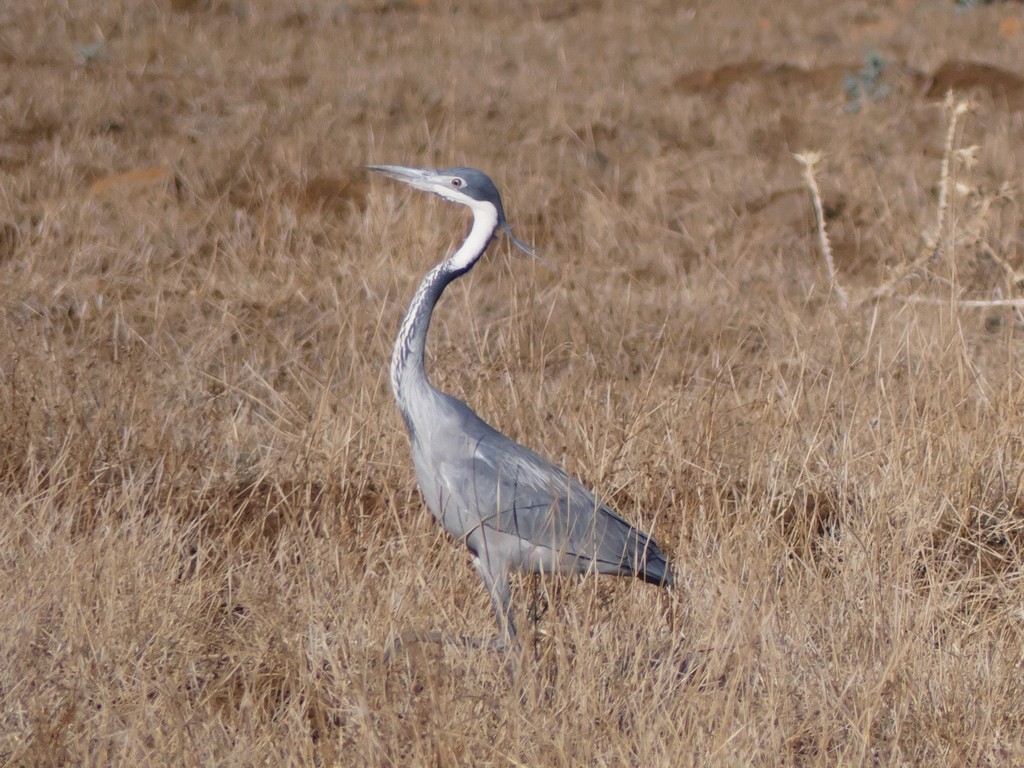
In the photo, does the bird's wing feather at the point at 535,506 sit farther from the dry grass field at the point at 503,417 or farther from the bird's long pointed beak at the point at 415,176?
the bird's long pointed beak at the point at 415,176

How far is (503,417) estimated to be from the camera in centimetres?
428

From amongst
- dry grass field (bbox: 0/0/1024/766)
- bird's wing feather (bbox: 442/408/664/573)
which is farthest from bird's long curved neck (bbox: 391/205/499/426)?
dry grass field (bbox: 0/0/1024/766)

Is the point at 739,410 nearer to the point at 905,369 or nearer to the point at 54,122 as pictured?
the point at 905,369

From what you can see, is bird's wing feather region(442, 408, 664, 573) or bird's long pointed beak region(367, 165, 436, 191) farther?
bird's long pointed beak region(367, 165, 436, 191)

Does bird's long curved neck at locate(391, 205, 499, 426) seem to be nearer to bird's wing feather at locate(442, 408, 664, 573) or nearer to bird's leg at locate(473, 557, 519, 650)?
bird's wing feather at locate(442, 408, 664, 573)

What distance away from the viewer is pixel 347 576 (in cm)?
323

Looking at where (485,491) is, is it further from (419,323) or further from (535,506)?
(419,323)

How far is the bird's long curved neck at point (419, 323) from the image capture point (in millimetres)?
3242

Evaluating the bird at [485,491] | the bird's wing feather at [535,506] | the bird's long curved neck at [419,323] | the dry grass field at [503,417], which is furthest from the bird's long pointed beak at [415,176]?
the dry grass field at [503,417]

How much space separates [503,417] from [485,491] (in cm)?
105

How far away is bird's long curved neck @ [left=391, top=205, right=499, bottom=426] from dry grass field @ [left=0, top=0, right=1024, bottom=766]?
14.7 inches

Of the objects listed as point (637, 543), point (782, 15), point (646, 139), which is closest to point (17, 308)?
point (637, 543)

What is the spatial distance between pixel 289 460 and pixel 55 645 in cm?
136

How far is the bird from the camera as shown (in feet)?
10.6
